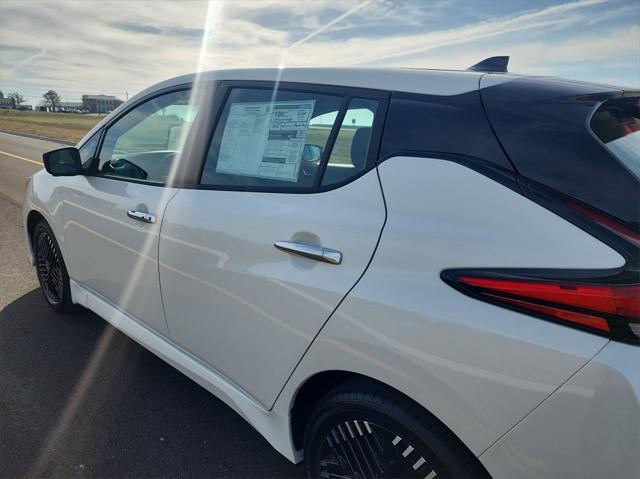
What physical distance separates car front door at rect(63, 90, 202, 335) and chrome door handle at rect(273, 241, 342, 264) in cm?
87

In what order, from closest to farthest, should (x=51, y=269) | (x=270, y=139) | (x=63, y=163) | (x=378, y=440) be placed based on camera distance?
(x=378, y=440)
(x=270, y=139)
(x=63, y=163)
(x=51, y=269)

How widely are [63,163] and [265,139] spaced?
1.66 m

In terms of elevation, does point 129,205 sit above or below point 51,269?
above

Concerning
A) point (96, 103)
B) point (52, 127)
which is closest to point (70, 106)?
point (96, 103)

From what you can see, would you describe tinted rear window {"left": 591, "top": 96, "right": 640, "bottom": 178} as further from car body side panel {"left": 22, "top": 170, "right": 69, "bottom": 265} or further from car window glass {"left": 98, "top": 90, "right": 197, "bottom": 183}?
car body side panel {"left": 22, "top": 170, "right": 69, "bottom": 265}

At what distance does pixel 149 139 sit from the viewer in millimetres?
2857

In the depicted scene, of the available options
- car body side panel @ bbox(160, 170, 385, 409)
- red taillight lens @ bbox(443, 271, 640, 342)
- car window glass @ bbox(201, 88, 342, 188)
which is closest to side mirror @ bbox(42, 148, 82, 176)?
car body side panel @ bbox(160, 170, 385, 409)

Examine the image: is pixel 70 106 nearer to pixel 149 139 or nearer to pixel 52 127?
pixel 52 127

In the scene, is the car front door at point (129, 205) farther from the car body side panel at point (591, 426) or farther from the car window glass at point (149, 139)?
the car body side panel at point (591, 426)

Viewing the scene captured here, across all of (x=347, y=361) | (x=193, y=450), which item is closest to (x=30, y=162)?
(x=193, y=450)

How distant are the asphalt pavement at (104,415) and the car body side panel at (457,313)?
46.0 inches

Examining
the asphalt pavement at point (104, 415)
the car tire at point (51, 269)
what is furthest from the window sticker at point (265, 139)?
the car tire at point (51, 269)

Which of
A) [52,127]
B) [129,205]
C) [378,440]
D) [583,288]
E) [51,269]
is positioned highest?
[583,288]

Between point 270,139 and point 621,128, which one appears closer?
point 621,128
